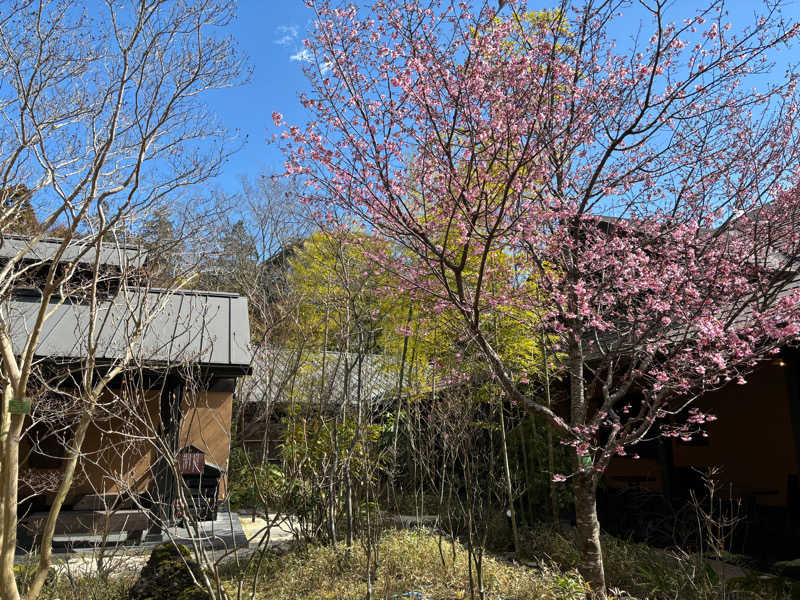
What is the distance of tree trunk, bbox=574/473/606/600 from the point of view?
434cm

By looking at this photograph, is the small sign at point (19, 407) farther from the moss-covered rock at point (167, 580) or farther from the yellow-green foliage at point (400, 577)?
the yellow-green foliage at point (400, 577)

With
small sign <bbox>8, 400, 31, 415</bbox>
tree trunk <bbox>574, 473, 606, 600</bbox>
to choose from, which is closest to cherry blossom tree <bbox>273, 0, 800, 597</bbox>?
tree trunk <bbox>574, 473, 606, 600</bbox>

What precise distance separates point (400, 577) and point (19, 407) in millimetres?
3119

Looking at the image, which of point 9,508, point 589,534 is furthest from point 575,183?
point 9,508

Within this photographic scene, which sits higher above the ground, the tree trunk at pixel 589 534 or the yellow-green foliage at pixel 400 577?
the tree trunk at pixel 589 534

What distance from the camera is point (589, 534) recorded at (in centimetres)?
439

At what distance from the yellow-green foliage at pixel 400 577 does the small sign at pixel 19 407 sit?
2.28m

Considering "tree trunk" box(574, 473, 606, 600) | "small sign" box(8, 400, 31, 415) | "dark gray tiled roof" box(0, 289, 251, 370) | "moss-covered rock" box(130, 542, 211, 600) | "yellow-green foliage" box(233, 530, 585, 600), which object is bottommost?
"yellow-green foliage" box(233, 530, 585, 600)

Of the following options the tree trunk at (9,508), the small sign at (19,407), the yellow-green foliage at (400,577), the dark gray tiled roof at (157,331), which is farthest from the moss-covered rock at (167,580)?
the dark gray tiled roof at (157,331)

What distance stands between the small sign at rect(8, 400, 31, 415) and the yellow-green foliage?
2278 millimetres

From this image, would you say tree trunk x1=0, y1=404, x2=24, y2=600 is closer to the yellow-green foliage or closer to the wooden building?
the yellow-green foliage

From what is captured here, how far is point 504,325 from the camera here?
711 centimetres

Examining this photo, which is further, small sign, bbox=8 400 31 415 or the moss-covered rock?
the moss-covered rock

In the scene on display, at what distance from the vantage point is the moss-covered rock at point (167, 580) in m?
4.33
